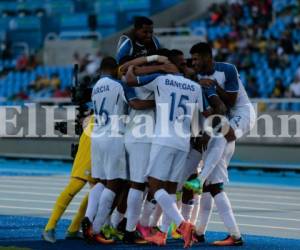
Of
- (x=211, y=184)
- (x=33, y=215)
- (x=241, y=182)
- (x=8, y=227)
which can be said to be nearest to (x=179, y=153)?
(x=211, y=184)

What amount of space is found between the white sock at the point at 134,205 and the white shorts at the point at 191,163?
0.53m

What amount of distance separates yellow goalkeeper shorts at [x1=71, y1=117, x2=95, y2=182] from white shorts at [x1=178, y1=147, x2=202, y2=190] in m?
1.08

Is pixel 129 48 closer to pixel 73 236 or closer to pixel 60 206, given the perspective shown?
pixel 60 206

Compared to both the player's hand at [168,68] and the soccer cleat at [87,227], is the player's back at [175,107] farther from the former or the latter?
the soccer cleat at [87,227]

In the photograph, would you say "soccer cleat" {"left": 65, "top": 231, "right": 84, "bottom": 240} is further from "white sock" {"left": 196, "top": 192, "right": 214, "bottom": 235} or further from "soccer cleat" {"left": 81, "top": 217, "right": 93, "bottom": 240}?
"white sock" {"left": 196, "top": 192, "right": 214, "bottom": 235}

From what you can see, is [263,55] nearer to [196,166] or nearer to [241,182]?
[241,182]

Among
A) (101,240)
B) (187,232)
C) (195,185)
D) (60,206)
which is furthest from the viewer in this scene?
(60,206)

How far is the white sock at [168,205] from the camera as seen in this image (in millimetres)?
10773

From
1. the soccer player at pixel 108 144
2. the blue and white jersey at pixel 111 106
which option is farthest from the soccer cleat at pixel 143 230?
the blue and white jersey at pixel 111 106

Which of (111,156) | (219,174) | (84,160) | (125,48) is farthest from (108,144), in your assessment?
(125,48)

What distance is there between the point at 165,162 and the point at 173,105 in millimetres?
598

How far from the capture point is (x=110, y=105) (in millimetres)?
11367

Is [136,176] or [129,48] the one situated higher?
[129,48]

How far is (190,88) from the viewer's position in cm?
1093
